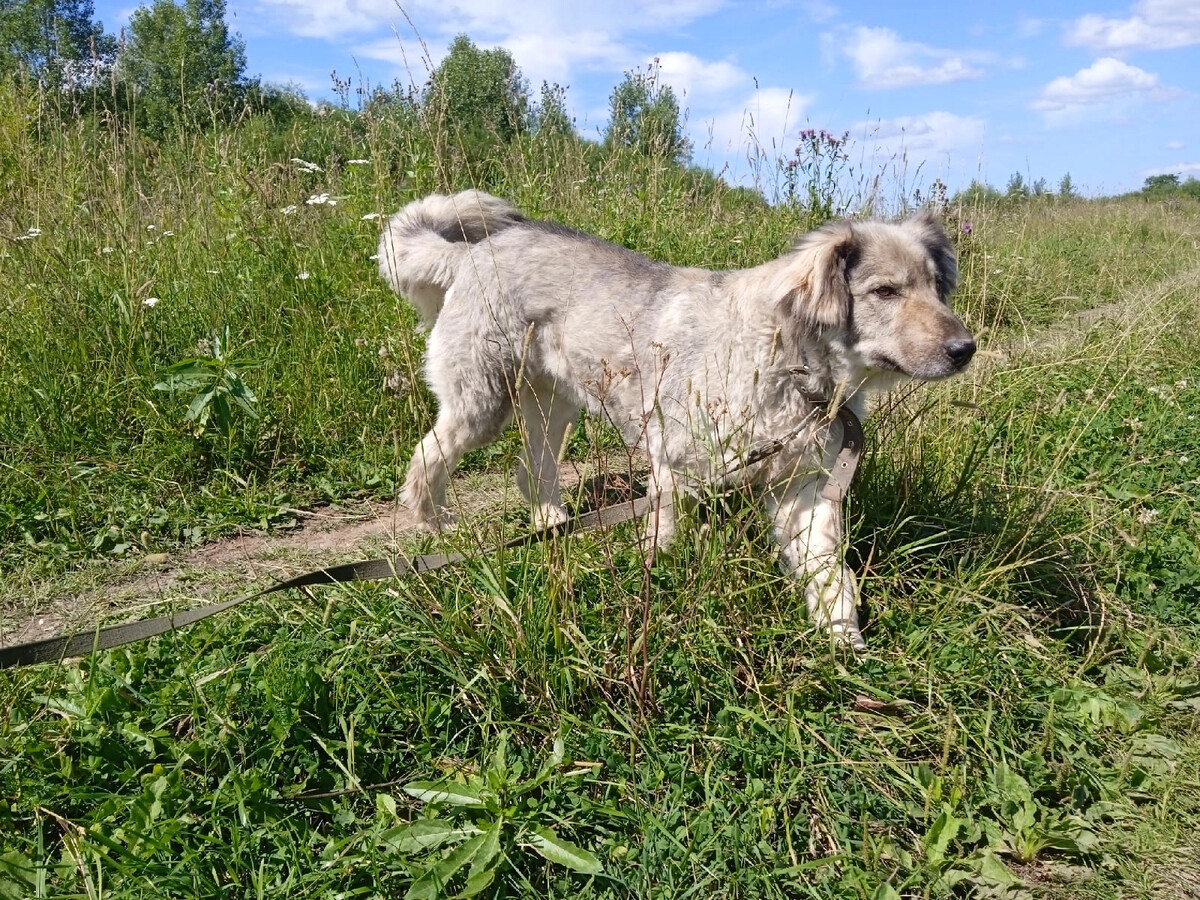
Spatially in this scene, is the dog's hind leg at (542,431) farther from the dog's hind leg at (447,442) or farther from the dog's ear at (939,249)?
the dog's ear at (939,249)

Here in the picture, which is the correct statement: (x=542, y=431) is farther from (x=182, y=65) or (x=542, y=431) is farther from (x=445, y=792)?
(x=182, y=65)

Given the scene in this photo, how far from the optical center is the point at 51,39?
65.8 ft

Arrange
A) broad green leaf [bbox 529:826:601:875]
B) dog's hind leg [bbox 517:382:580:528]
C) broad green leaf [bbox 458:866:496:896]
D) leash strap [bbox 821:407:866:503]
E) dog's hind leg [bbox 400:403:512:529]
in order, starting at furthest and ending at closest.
Answer: dog's hind leg [bbox 517:382:580:528] → dog's hind leg [bbox 400:403:512:529] → leash strap [bbox 821:407:866:503] → broad green leaf [bbox 529:826:601:875] → broad green leaf [bbox 458:866:496:896]

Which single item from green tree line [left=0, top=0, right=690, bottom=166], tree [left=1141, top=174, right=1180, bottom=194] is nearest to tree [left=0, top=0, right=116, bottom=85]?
green tree line [left=0, top=0, right=690, bottom=166]

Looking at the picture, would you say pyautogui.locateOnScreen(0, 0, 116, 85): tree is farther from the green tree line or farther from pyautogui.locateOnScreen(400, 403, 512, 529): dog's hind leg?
pyautogui.locateOnScreen(400, 403, 512, 529): dog's hind leg

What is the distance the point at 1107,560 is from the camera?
11.2 feet

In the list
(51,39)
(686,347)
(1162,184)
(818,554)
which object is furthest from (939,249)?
(1162,184)

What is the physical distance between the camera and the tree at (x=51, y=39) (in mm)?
5855

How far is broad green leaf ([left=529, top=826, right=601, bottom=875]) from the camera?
200 centimetres

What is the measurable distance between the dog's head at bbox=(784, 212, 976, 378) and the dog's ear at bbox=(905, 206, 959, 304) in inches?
5.6

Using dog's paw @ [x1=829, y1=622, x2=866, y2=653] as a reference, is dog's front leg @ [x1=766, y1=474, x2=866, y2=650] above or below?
above

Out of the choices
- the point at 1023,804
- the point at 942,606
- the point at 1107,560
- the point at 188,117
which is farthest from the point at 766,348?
the point at 188,117

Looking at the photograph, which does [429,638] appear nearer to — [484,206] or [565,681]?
[565,681]

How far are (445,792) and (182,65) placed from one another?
5247 millimetres
